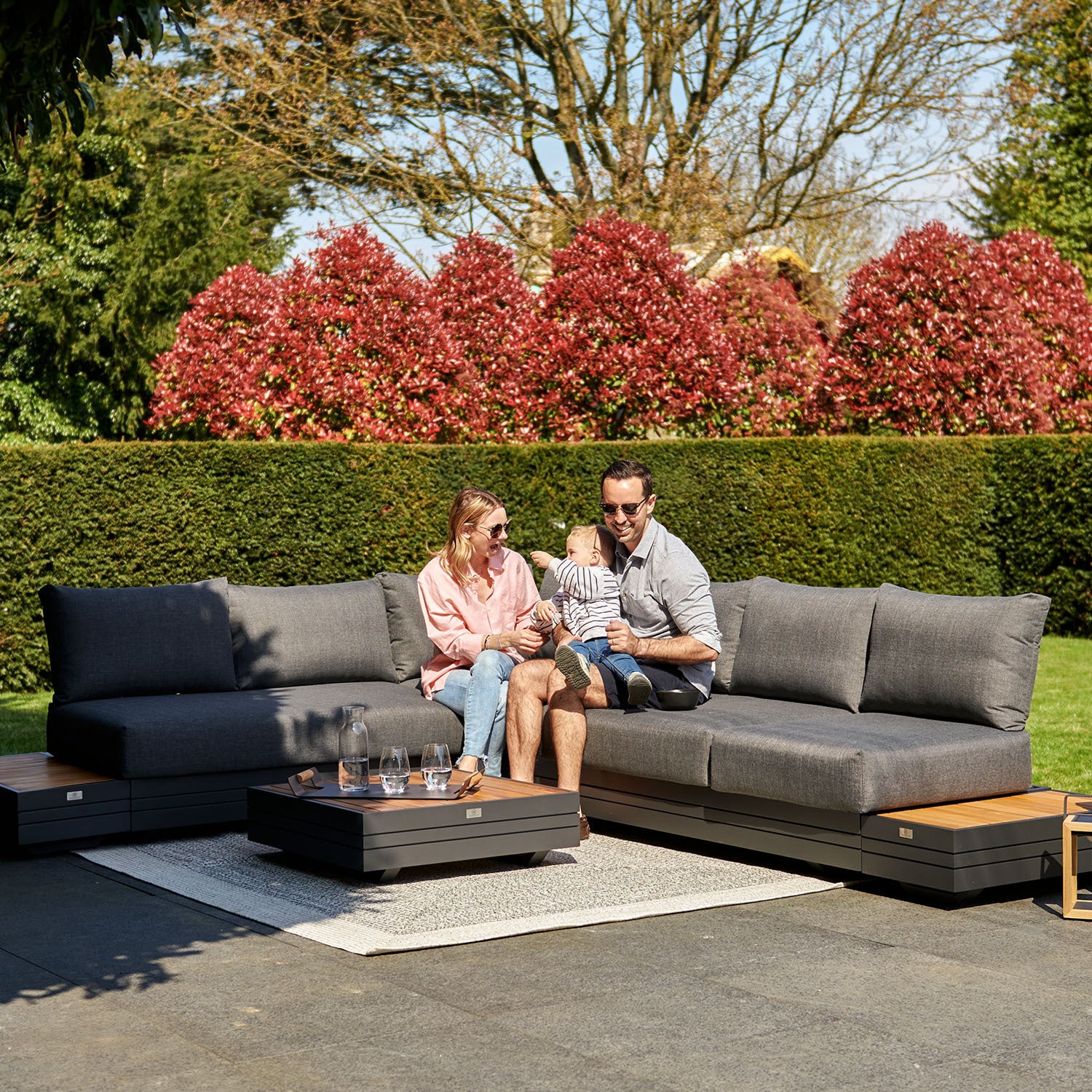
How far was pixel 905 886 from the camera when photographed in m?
4.98

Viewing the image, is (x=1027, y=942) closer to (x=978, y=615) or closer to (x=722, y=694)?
(x=978, y=615)

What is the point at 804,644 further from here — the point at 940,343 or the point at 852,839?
the point at 940,343

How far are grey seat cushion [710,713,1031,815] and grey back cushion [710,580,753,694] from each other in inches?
40.5

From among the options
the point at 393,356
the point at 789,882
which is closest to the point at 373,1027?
the point at 789,882

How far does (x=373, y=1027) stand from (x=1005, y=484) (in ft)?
33.5

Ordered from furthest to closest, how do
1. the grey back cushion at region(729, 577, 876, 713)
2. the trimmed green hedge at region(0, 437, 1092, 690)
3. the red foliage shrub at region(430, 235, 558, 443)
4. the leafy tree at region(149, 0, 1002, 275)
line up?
the leafy tree at region(149, 0, 1002, 275) < the red foliage shrub at region(430, 235, 558, 443) < the trimmed green hedge at region(0, 437, 1092, 690) < the grey back cushion at region(729, 577, 876, 713)

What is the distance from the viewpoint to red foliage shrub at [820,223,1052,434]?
12930 millimetres

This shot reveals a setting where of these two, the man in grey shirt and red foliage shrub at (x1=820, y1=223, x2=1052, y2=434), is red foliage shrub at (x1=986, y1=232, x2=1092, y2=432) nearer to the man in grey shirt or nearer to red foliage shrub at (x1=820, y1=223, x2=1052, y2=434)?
red foliage shrub at (x1=820, y1=223, x2=1052, y2=434)

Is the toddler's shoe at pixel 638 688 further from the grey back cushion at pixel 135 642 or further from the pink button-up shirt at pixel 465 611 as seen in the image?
the grey back cushion at pixel 135 642

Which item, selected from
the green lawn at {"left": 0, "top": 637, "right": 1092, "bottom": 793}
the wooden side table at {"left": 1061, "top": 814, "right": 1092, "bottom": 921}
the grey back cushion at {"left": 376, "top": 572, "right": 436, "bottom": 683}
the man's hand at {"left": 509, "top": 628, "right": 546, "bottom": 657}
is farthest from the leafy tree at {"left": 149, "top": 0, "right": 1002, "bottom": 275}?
the wooden side table at {"left": 1061, "top": 814, "right": 1092, "bottom": 921}

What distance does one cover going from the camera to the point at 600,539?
6.41 meters

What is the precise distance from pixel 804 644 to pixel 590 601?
0.94 m

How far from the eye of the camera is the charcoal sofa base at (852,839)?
471 centimetres

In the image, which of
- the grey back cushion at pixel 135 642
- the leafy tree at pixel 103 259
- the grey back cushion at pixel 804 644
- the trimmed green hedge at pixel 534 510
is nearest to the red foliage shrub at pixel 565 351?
the trimmed green hedge at pixel 534 510
